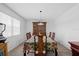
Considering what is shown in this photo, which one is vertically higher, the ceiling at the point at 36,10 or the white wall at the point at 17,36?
the ceiling at the point at 36,10

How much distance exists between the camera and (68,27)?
2012mm

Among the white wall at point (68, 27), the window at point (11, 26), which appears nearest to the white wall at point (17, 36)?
the window at point (11, 26)

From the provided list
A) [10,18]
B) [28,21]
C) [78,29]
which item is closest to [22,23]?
[28,21]

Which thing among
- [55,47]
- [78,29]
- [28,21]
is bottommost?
[55,47]

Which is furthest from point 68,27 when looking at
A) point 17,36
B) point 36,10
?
point 17,36

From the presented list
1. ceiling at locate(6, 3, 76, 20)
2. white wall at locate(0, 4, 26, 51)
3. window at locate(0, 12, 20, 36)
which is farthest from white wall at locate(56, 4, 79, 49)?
window at locate(0, 12, 20, 36)

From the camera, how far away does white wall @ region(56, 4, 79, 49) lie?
1908 mm

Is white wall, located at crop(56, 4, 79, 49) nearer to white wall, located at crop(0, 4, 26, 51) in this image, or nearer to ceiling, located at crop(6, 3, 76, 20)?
ceiling, located at crop(6, 3, 76, 20)

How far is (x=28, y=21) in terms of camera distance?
6.48 ft

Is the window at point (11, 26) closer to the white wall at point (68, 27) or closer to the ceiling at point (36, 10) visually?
the ceiling at point (36, 10)

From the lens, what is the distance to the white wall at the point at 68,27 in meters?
1.91

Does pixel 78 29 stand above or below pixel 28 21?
below

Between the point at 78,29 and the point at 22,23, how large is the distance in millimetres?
1019

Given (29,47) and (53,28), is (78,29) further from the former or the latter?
(29,47)
